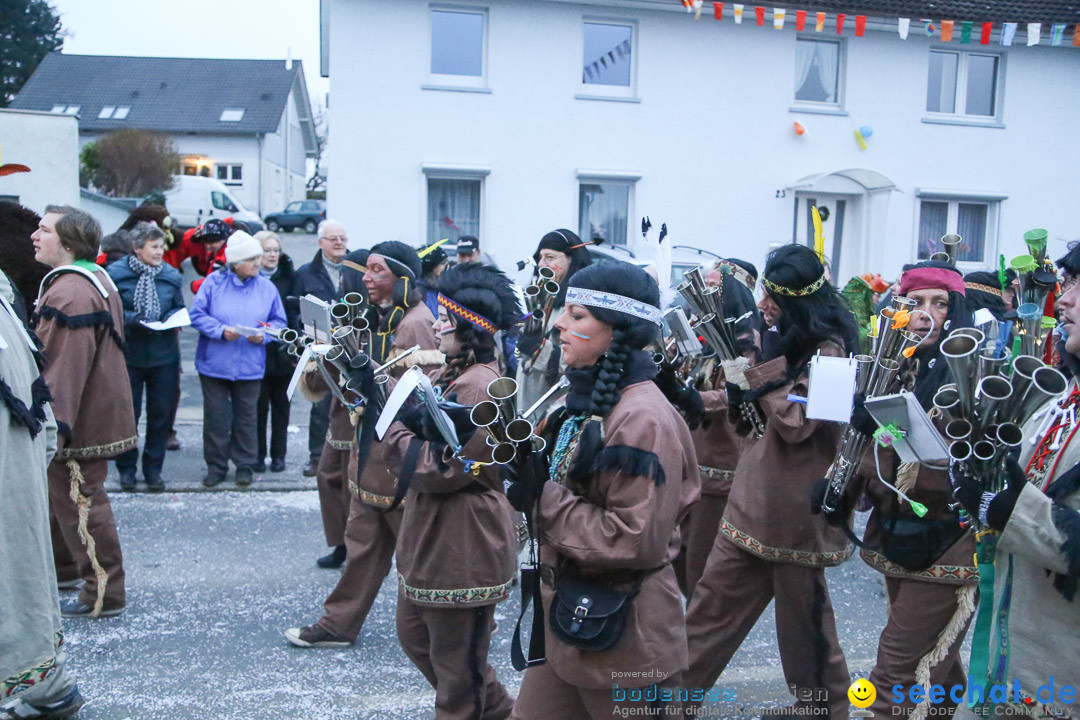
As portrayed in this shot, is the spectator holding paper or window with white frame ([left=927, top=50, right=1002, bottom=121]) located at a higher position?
window with white frame ([left=927, top=50, right=1002, bottom=121])

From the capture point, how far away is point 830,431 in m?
3.47

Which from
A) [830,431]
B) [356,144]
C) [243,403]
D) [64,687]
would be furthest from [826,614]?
[356,144]

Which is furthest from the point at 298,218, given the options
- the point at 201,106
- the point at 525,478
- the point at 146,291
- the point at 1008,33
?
the point at 525,478

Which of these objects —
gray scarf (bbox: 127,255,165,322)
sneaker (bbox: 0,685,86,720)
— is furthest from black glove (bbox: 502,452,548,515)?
gray scarf (bbox: 127,255,165,322)

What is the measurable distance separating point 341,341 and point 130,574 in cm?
274

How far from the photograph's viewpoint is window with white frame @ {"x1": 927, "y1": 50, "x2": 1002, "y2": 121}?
54.2 ft

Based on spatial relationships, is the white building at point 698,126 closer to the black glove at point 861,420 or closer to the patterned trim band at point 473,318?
the patterned trim band at point 473,318

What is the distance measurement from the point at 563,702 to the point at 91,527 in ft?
Result: 9.99

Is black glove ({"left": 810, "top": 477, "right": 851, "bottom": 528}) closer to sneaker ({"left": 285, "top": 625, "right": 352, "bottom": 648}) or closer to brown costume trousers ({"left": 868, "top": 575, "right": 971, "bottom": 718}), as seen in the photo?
brown costume trousers ({"left": 868, "top": 575, "right": 971, "bottom": 718})

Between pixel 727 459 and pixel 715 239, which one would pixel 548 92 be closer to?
pixel 715 239

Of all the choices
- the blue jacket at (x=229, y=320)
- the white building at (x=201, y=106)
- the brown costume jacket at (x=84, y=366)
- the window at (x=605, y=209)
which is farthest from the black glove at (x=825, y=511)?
the white building at (x=201, y=106)

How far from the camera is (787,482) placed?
3.44 m

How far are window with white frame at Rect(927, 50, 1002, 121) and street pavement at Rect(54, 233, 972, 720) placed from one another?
13.2m

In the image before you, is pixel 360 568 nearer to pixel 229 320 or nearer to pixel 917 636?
pixel 917 636
